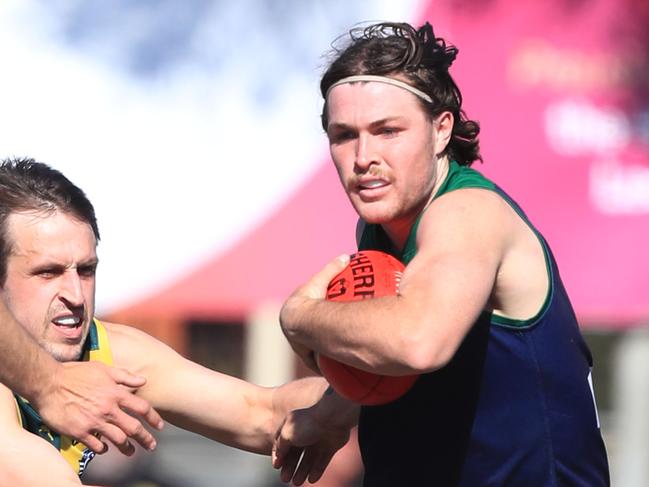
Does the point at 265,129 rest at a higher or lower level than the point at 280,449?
higher

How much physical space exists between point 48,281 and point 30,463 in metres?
0.73

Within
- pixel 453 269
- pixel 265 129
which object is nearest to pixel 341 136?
pixel 453 269

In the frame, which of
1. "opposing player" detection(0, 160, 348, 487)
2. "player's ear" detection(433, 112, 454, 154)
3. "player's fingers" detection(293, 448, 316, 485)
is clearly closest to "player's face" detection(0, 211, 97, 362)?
"opposing player" detection(0, 160, 348, 487)

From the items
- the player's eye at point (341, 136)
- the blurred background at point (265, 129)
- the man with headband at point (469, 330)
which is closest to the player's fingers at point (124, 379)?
the man with headband at point (469, 330)

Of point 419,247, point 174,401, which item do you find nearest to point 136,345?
point 174,401

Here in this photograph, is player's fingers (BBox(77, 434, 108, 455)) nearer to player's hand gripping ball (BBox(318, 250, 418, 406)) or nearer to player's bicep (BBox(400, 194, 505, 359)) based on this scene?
player's hand gripping ball (BBox(318, 250, 418, 406))

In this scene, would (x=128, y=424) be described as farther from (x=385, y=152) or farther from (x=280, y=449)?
(x=385, y=152)

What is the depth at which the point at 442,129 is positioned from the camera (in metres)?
4.48

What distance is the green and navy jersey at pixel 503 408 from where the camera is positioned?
13.9 ft

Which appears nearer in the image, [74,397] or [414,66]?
[74,397]

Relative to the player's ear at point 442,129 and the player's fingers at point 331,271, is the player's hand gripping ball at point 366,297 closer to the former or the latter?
the player's fingers at point 331,271

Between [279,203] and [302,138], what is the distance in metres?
0.40

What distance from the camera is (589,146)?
7754 millimetres

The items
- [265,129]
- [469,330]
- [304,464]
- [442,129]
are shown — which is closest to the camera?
[469,330]
